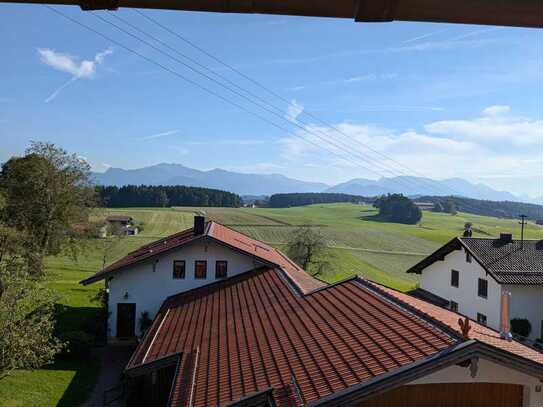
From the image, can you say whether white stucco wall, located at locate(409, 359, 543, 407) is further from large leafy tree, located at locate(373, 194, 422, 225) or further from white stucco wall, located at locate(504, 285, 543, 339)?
large leafy tree, located at locate(373, 194, 422, 225)

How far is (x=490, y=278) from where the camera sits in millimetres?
32500

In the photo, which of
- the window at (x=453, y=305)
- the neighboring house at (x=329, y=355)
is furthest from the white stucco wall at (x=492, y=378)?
the window at (x=453, y=305)

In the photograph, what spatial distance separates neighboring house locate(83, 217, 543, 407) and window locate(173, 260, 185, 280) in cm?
627

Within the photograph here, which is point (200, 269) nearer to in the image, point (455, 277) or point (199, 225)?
point (199, 225)

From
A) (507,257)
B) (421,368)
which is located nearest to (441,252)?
(507,257)

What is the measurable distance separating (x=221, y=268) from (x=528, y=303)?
19265 millimetres

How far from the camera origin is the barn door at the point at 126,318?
89.5 feet

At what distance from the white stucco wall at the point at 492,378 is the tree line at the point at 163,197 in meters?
122

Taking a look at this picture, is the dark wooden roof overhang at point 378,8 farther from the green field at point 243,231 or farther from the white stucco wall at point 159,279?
the white stucco wall at point 159,279

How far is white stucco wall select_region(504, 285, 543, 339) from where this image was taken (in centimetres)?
3144

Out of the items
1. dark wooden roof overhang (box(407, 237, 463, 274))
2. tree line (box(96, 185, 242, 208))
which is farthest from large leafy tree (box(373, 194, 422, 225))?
dark wooden roof overhang (box(407, 237, 463, 274))

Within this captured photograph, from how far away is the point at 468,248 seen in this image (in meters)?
35.2

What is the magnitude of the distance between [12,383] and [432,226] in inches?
4425

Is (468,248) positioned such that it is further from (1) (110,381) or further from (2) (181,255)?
(1) (110,381)
